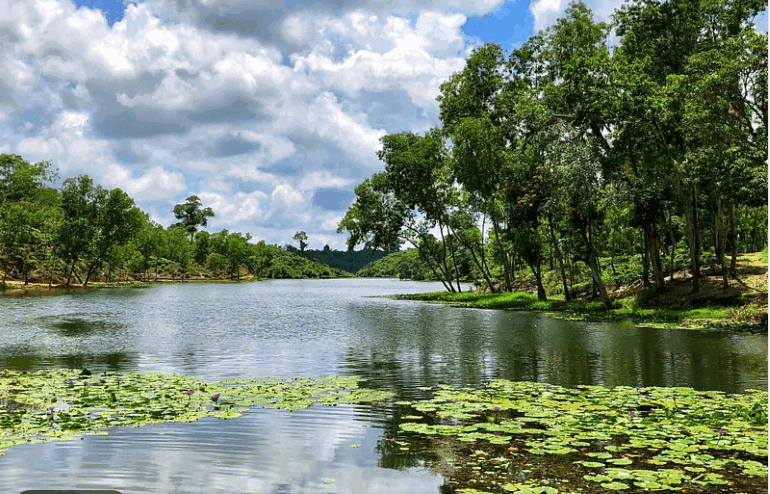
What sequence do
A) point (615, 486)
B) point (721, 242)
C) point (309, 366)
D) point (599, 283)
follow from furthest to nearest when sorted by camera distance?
point (599, 283) < point (721, 242) < point (309, 366) < point (615, 486)

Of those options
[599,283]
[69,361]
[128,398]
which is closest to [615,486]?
[128,398]

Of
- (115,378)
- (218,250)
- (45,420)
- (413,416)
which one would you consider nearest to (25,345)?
(115,378)

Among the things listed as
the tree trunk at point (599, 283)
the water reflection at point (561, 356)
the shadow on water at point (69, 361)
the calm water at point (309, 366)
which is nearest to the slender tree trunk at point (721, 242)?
the tree trunk at point (599, 283)

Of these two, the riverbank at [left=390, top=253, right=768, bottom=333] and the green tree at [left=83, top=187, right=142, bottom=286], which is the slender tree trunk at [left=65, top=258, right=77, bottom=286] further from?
the riverbank at [left=390, top=253, right=768, bottom=333]

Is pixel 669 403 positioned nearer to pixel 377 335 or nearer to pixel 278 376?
pixel 278 376

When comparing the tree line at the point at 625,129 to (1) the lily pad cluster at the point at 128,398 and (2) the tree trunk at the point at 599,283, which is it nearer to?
(2) the tree trunk at the point at 599,283

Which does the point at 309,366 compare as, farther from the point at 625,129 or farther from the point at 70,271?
the point at 70,271

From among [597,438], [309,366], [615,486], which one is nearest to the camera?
[615,486]

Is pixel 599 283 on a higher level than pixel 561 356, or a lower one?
higher

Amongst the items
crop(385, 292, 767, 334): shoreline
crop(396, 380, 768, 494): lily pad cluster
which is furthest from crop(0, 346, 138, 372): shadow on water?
crop(385, 292, 767, 334): shoreline

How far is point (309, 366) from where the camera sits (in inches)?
768

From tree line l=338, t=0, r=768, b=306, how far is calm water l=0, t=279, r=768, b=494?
333 inches

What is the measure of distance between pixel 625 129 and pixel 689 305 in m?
11.2

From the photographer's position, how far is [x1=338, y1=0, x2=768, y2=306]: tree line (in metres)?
30.2
